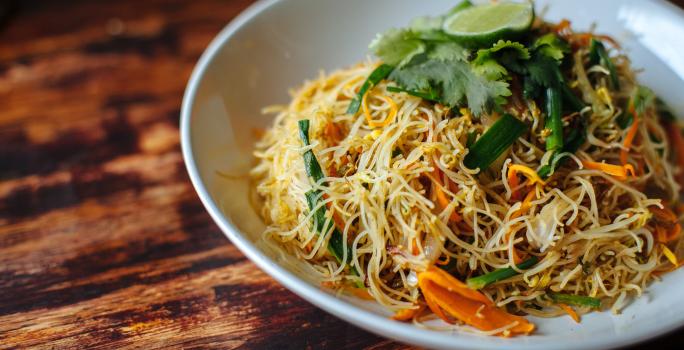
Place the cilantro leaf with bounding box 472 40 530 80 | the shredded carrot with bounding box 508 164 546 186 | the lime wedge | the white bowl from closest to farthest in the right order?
the white bowl
the shredded carrot with bounding box 508 164 546 186
the cilantro leaf with bounding box 472 40 530 80
the lime wedge

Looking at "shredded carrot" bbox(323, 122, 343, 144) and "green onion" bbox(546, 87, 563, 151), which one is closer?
"green onion" bbox(546, 87, 563, 151)

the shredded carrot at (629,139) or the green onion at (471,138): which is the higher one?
the green onion at (471,138)

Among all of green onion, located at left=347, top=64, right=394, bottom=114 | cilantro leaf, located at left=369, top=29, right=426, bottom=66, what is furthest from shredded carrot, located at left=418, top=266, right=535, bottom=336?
cilantro leaf, located at left=369, top=29, right=426, bottom=66

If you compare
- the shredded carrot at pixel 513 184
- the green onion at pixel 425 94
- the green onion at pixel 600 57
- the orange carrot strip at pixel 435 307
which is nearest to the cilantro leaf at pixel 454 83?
the green onion at pixel 425 94

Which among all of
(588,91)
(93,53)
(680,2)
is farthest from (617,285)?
(93,53)

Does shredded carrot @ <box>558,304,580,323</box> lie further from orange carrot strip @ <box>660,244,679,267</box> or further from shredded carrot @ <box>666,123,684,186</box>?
shredded carrot @ <box>666,123,684,186</box>

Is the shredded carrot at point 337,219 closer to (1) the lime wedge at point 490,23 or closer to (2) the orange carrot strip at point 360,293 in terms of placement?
(2) the orange carrot strip at point 360,293
